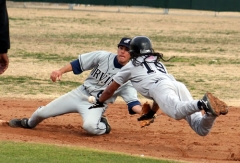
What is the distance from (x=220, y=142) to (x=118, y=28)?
19333 mm

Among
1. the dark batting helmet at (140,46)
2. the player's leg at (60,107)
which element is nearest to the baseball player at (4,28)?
the dark batting helmet at (140,46)

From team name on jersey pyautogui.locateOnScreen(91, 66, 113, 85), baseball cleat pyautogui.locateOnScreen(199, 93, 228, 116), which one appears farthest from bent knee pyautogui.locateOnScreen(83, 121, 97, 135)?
baseball cleat pyautogui.locateOnScreen(199, 93, 228, 116)

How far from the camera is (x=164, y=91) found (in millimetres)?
7547

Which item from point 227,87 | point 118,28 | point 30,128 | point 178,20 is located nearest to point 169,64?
point 227,87

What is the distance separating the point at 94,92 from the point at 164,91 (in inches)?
63.4

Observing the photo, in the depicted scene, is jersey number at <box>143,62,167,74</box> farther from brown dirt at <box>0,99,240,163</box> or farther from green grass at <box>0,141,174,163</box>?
green grass at <box>0,141,174,163</box>

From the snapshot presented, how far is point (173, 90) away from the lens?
7680 mm

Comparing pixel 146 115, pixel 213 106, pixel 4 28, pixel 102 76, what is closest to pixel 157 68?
pixel 146 115

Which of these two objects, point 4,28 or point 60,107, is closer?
point 4,28

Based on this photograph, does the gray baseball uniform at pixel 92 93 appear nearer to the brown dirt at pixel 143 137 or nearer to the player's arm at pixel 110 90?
the brown dirt at pixel 143 137

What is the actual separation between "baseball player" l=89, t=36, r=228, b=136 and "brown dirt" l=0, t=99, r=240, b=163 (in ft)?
1.48

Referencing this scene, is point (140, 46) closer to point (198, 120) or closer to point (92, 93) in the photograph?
point (198, 120)

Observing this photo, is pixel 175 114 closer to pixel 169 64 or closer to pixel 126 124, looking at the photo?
pixel 126 124

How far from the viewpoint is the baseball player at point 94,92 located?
866cm
